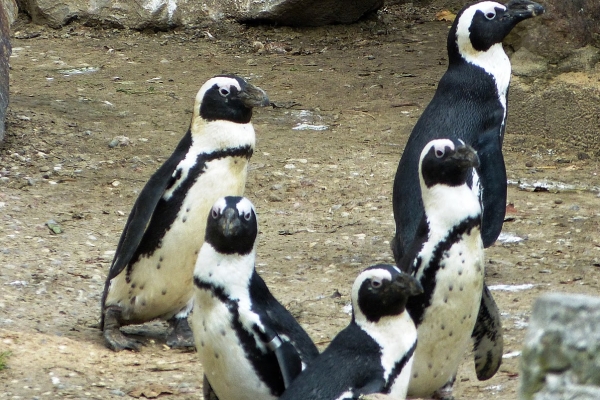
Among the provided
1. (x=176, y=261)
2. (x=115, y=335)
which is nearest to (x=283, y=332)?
(x=176, y=261)

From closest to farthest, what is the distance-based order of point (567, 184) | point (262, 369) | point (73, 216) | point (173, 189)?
point (262, 369)
point (173, 189)
point (73, 216)
point (567, 184)

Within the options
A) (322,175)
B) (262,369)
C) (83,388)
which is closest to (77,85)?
(322,175)

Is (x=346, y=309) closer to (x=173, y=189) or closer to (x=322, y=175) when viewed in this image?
(x=173, y=189)

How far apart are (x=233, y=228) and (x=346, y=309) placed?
1.26 meters

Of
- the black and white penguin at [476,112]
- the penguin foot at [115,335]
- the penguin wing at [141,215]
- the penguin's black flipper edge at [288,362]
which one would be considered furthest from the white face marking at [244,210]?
the penguin foot at [115,335]

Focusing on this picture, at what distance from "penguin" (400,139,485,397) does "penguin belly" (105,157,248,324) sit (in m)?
0.97

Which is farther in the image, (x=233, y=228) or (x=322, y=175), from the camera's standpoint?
(x=322, y=175)

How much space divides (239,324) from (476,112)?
178 cm

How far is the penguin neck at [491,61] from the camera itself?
4668 mm

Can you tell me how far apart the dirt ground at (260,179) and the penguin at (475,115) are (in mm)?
488

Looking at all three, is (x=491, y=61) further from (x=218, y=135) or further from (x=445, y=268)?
(x=445, y=268)

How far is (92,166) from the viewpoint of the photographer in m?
6.37

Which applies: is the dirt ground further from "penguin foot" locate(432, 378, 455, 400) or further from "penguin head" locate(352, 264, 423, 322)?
"penguin head" locate(352, 264, 423, 322)

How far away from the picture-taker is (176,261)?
418 cm
